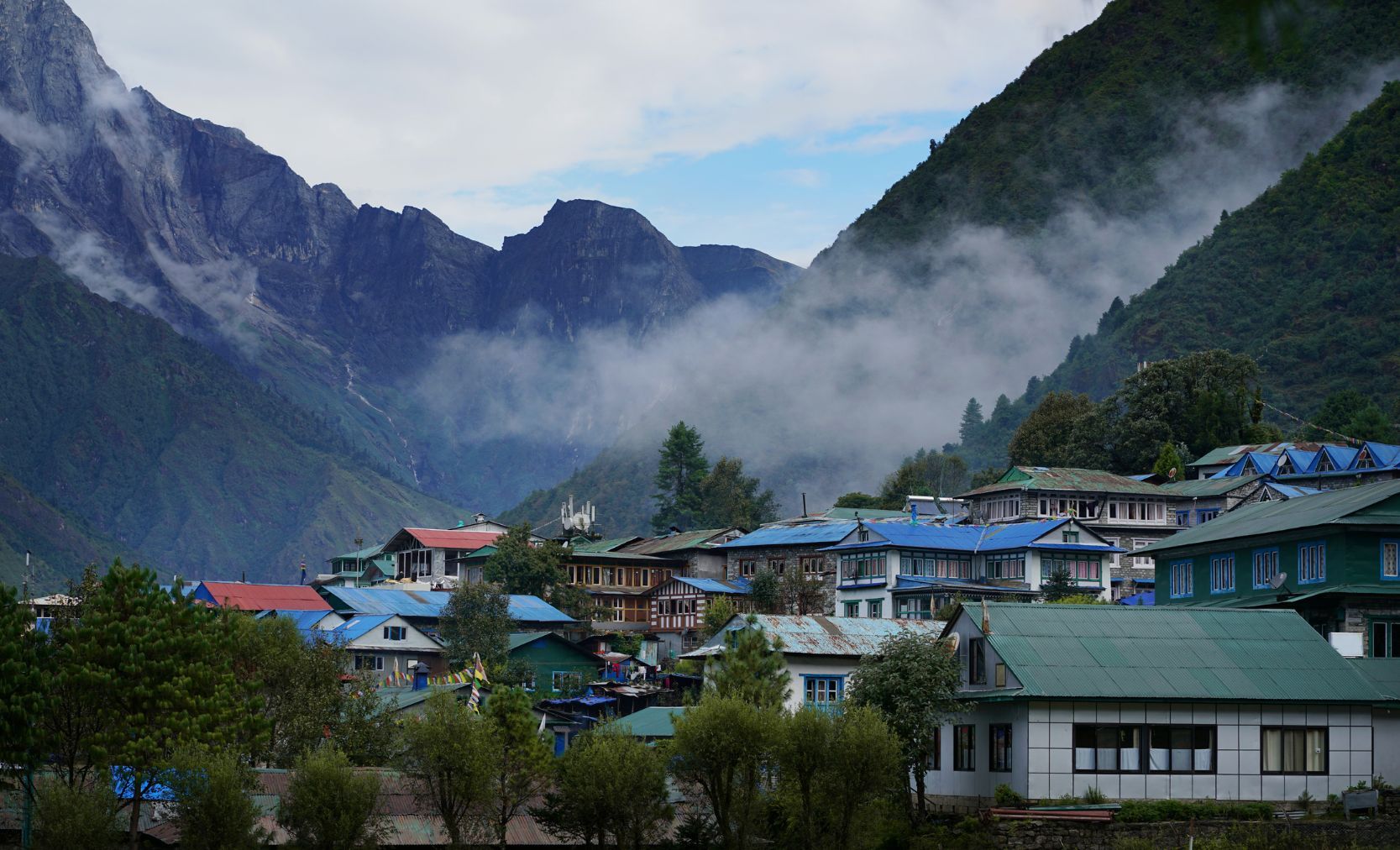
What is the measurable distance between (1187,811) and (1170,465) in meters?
93.0

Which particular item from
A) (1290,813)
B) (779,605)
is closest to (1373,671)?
(1290,813)

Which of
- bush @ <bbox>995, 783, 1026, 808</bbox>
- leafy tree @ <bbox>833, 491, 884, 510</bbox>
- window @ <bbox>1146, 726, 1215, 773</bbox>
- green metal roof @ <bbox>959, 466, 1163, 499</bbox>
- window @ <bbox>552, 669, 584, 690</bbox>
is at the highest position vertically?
leafy tree @ <bbox>833, 491, 884, 510</bbox>

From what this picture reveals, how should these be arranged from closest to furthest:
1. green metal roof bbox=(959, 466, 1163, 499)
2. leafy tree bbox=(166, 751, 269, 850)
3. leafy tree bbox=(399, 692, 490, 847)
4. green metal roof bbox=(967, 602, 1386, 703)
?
green metal roof bbox=(967, 602, 1386, 703) < leafy tree bbox=(166, 751, 269, 850) < leafy tree bbox=(399, 692, 490, 847) < green metal roof bbox=(959, 466, 1163, 499)

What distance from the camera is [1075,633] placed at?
164ft

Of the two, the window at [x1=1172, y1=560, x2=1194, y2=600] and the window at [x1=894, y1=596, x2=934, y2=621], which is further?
the window at [x1=894, y1=596, x2=934, y2=621]

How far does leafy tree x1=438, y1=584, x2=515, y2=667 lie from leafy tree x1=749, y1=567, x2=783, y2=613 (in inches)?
850

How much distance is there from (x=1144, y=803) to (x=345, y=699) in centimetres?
3638

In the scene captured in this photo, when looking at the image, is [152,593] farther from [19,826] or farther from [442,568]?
[442,568]

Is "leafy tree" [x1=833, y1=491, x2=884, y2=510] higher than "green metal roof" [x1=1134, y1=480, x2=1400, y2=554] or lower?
higher

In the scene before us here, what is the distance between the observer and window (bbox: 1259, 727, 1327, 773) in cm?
4725

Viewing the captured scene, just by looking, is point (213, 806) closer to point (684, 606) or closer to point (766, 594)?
point (766, 594)

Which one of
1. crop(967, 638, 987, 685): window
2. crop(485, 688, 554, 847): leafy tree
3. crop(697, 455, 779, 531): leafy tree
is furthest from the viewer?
crop(697, 455, 779, 531): leafy tree

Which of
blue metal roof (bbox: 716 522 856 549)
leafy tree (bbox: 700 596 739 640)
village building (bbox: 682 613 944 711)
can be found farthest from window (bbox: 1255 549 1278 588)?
blue metal roof (bbox: 716 522 856 549)

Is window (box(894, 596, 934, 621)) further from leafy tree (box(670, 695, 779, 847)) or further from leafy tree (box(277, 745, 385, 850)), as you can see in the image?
leafy tree (box(277, 745, 385, 850))
